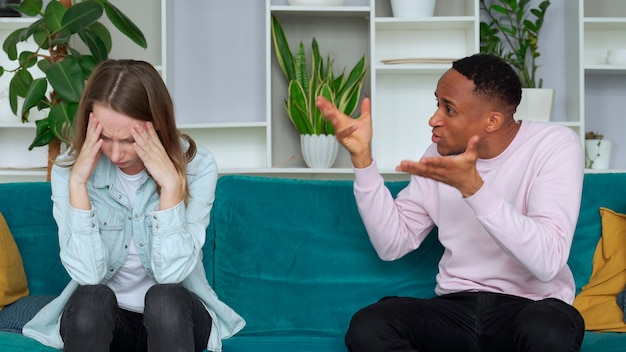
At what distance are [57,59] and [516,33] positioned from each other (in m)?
2.06

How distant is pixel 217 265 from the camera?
7.72 feet

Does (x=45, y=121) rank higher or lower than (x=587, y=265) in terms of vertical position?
higher

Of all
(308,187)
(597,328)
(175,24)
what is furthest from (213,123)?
(597,328)

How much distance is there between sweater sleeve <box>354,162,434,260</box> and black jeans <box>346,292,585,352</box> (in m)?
0.18

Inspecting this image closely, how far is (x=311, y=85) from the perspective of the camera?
11.9ft

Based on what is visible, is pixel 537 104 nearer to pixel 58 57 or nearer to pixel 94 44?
pixel 94 44

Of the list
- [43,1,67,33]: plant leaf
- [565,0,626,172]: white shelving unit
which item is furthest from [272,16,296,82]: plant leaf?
[565,0,626,172]: white shelving unit

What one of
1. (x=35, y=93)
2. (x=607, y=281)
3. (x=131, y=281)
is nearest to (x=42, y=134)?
(x=35, y=93)

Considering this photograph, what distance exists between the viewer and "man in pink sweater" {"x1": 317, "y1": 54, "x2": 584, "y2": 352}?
1.82 metres

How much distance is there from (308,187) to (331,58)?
67.1 inches

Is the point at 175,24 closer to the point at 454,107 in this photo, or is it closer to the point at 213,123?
the point at 213,123

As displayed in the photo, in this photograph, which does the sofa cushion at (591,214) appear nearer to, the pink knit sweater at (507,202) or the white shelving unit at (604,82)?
the pink knit sweater at (507,202)

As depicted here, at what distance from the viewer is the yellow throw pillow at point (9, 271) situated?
223 centimetres

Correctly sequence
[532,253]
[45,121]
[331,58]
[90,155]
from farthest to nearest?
1. [331,58]
2. [45,121]
3. [90,155]
4. [532,253]
